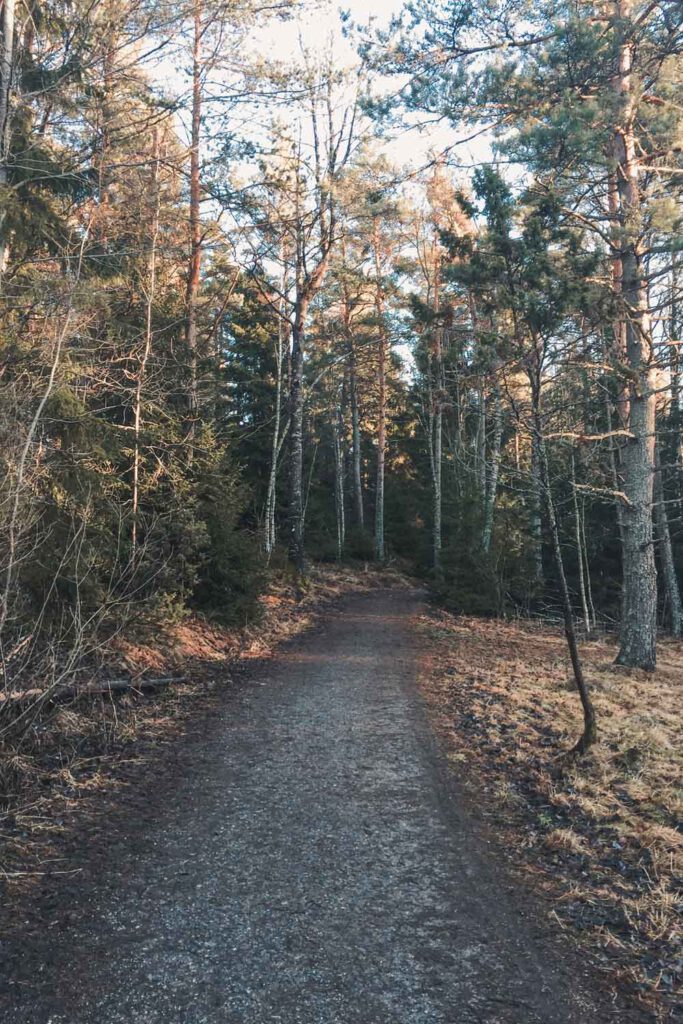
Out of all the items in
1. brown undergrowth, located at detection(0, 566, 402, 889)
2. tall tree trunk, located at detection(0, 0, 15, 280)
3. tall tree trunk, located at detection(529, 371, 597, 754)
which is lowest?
brown undergrowth, located at detection(0, 566, 402, 889)

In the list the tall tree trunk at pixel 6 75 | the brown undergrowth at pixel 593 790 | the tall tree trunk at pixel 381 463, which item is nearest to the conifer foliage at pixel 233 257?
the tall tree trunk at pixel 6 75

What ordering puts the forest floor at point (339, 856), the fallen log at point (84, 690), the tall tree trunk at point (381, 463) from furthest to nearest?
the tall tree trunk at point (381, 463) → the fallen log at point (84, 690) → the forest floor at point (339, 856)

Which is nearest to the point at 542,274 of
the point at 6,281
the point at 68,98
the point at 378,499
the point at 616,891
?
the point at 616,891

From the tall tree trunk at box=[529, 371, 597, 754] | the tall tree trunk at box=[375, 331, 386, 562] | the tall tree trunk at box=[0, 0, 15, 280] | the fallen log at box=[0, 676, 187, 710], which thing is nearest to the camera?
the fallen log at box=[0, 676, 187, 710]

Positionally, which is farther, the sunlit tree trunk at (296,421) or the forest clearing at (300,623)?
the sunlit tree trunk at (296,421)

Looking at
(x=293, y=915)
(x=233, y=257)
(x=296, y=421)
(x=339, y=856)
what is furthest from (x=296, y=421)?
(x=293, y=915)

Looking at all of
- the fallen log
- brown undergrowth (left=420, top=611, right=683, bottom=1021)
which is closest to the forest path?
brown undergrowth (left=420, top=611, right=683, bottom=1021)

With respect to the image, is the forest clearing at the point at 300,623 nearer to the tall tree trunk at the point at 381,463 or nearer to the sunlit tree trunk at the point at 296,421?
the sunlit tree trunk at the point at 296,421

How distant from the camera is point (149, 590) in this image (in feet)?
29.9

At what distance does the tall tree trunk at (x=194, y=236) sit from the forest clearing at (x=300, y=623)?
0.08 meters

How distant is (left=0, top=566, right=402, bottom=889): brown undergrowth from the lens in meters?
4.46

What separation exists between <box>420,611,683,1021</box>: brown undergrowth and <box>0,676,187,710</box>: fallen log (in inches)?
142

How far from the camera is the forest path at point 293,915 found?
9.80ft

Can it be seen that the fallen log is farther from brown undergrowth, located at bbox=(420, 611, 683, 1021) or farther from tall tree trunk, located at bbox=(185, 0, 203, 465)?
tall tree trunk, located at bbox=(185, 0, 203, 465)
